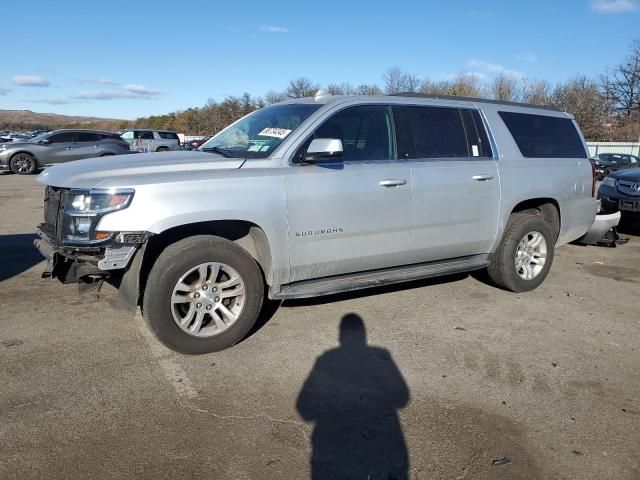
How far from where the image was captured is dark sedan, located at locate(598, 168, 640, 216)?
29.8 feet

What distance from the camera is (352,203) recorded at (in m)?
4.34

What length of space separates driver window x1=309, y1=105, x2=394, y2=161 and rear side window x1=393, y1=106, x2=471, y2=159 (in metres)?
0.14

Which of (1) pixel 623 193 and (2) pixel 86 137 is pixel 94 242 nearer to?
(1) pixel 623 193

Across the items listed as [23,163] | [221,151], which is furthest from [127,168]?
[23,163]

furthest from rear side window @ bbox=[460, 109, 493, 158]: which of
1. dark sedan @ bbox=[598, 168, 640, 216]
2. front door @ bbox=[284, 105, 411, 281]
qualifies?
dark sedan @ bbox=[598, 168, 640, 216]

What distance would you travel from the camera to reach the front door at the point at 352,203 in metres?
4.16

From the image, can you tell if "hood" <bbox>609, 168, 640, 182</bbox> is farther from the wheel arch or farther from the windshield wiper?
the windshield wiper

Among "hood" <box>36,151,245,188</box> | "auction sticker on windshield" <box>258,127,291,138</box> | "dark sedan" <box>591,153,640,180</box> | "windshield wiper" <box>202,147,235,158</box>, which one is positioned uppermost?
"dark sedan" <box>591,153,640,180</box>

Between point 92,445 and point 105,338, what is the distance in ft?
5.07

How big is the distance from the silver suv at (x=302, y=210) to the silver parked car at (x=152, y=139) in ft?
75.8

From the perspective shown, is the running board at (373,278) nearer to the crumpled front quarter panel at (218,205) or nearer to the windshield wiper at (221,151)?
the crumpled front quarter panel at (218,205)

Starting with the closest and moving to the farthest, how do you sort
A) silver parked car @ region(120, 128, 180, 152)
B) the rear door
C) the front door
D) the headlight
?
the headlight, the front door, the rear door, silver parked car @ region(120, 128, 180, 152)

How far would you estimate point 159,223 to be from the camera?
12.0ft

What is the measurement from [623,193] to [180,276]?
8.43 metres
